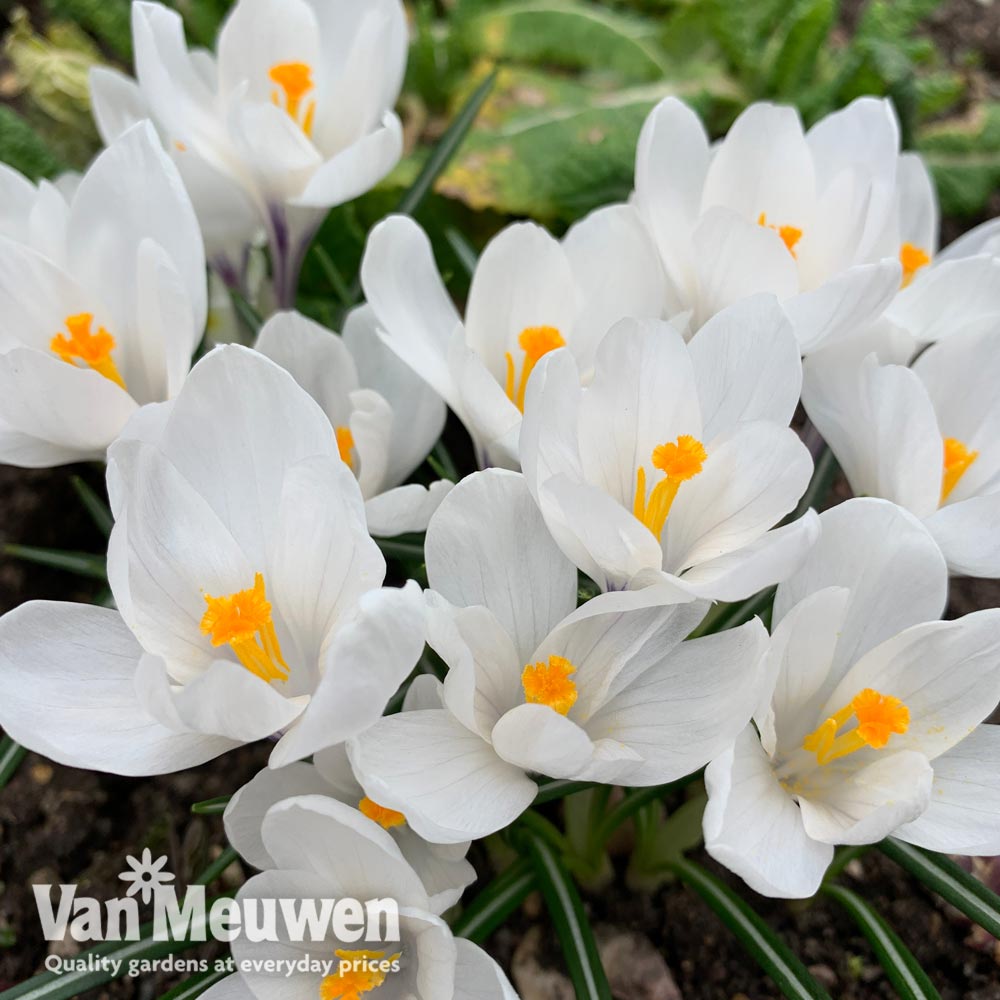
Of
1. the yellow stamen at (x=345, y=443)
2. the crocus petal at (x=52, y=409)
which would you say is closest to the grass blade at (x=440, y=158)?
the yellow stamen at (x=345, y=443)

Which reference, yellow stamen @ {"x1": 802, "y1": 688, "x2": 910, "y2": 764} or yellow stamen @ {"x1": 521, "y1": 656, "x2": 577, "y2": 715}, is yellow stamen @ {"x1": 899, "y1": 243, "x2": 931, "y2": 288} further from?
yellow stamen @ {"x1": 521, "y1": 656, "x2": 577, "y2": 715}

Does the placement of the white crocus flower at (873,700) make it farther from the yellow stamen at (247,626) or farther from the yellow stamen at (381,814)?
the yellow stamen at (247,626)

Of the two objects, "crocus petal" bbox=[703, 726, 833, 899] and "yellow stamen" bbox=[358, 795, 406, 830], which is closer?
"crocus petal" bbox=[703, 726, 833, 899]

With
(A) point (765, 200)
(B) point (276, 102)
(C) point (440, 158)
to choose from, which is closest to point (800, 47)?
(C) point (440, 158)

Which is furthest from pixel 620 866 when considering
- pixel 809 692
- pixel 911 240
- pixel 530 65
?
pixel 530 65

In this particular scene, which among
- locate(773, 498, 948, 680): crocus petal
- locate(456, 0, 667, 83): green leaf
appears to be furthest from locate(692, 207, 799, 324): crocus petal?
locate(456, 0, 667, 83): green leaf
